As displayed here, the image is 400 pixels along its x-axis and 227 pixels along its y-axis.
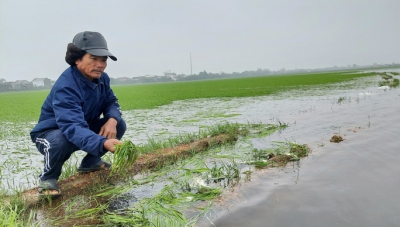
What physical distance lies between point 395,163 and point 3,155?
21.0ft

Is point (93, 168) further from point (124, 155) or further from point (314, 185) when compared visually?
point (314, 185)

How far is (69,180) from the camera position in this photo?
12.1ft

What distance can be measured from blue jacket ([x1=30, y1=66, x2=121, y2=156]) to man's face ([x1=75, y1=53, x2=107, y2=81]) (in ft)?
0.25

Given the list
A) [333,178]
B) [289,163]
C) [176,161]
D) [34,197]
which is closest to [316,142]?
[289,163]

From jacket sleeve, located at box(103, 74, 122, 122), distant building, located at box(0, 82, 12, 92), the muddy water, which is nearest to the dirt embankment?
jacket sleeve, located at box(103, 74, 122, 122)

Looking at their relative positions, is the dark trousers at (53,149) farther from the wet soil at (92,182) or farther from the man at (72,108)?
the wet soil at (92,182)

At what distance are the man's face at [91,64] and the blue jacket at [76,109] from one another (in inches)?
3.0

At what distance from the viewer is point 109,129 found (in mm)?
3348

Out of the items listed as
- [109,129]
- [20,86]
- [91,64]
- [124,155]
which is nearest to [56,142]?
[109,129]

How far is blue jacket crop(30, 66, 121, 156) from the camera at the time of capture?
2698 millimetres

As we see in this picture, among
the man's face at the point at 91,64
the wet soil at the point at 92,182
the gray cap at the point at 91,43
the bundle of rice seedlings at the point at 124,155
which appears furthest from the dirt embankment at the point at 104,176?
the gray cap at the point at 91,43

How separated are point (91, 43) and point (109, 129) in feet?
3.05

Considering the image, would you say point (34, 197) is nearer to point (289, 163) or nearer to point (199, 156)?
point (199, 156)

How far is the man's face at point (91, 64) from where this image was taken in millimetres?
3047
